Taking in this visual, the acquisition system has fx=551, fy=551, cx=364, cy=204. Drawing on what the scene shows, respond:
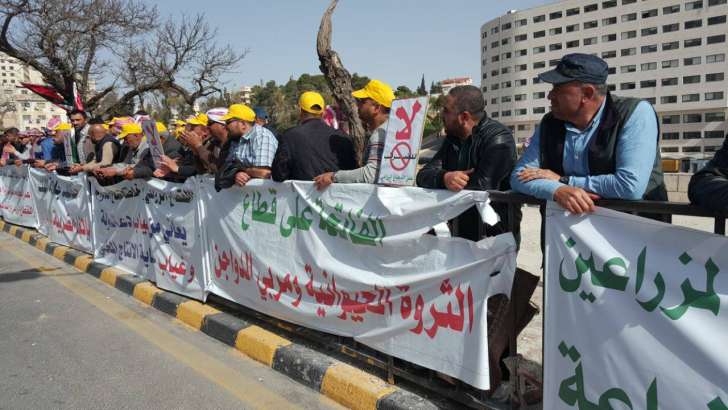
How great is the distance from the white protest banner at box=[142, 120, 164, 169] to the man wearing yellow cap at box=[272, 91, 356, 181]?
1940 millimetres

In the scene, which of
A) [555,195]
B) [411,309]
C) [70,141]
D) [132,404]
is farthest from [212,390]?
[70,141]

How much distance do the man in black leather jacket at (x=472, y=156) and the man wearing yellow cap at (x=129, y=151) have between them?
4.55 metres

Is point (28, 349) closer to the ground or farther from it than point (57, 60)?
closer to the ground

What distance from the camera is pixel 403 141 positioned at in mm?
3229

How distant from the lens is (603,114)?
2.60 meters

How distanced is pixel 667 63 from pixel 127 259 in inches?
3750

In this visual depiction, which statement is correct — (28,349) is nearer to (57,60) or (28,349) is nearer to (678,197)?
(57,60)

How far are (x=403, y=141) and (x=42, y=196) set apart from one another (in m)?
8.57

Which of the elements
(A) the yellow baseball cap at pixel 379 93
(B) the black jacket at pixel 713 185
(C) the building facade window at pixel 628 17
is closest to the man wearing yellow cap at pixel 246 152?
(A) the yellow baseball cap at pixel 379 93

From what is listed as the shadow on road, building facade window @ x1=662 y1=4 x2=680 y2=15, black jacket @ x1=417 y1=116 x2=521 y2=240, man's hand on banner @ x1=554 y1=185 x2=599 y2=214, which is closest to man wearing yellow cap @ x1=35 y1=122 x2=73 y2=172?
the shadow on road

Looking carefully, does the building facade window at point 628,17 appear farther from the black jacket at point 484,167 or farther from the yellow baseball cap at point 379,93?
the black jacket at point 484,167

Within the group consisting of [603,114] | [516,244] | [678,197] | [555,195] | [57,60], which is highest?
[57,60]

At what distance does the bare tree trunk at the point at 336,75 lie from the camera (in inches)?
298

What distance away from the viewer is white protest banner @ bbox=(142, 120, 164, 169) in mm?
5668
